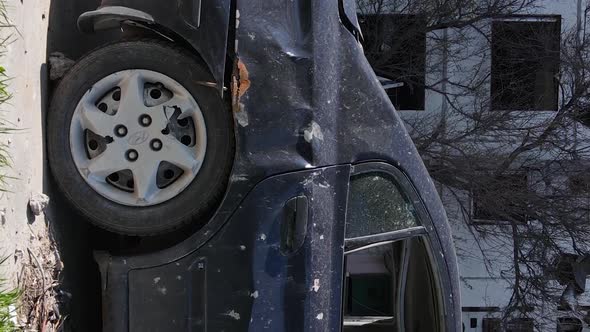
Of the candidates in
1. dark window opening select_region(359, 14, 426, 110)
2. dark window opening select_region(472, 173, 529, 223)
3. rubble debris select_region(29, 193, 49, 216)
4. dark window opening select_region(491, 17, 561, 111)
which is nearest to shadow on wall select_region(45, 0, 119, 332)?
rubble debris select_region(29, 193, 49, 216)

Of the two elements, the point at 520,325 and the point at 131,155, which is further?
the point at 520,325

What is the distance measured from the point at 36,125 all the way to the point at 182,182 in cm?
74

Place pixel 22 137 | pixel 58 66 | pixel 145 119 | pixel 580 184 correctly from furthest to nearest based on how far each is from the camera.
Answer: pixel 580 184, pixel 58 66, pixel 145 119, pixel 22 137

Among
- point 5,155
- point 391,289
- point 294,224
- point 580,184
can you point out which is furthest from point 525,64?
point 5,155

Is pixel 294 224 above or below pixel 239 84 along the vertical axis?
below

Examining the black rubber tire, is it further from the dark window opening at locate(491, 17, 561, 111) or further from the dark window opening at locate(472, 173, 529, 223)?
the dark window opening at locate(491, 17, 561, 111)

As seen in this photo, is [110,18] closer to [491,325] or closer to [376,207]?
[376,207]

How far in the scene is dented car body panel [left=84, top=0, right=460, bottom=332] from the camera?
9.91ft

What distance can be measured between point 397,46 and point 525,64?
6.95 feet

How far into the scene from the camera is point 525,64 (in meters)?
10.2

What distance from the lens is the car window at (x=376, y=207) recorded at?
319 cm

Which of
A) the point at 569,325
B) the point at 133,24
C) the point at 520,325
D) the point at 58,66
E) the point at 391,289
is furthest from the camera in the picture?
the point at 569,325

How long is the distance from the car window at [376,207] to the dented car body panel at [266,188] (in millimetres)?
85

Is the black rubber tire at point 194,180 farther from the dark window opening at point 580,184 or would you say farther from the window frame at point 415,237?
the dark window opening at point 580,184
